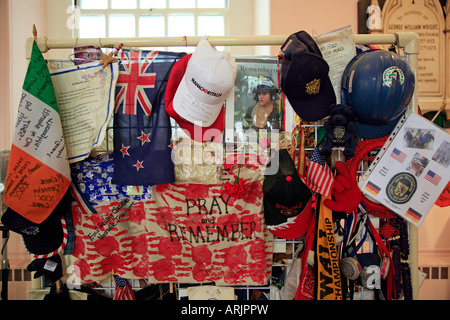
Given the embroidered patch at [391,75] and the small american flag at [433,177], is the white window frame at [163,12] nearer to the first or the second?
the embroidered patch at [391,75]

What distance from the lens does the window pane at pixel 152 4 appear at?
2.56 m

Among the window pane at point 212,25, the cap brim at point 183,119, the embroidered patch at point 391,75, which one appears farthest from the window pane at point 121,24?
the embroidered patch at point 391,75

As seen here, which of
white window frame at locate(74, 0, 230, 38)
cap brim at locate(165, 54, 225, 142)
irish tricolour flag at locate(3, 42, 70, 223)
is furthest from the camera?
white window frame at locate(74, 0, 230, 38)

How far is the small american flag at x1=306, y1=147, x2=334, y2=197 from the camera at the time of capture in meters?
1.17

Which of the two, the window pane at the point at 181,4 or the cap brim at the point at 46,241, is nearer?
the cap brim at the point at 46,241

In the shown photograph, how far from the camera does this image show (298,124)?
1.22 m

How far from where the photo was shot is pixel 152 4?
2.56 meters

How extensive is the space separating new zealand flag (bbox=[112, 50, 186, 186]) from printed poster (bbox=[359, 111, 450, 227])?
81 cm

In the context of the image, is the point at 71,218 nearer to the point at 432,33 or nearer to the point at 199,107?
the point at 199,107

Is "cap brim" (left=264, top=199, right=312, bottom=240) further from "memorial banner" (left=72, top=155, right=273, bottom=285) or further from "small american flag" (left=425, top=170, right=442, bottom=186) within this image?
"small american flag" (left=425, top=170, right=442, bottom=186)

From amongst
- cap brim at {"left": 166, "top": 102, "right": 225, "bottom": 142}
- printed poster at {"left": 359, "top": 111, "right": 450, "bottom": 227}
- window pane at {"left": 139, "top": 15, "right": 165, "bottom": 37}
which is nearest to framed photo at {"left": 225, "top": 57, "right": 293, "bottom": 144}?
cap brim at {"left": 166, "top": 102, "right": 225, "bottom": 142}

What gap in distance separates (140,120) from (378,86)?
858 millimetres

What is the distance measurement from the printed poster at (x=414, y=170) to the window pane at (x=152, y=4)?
7.02 feet
